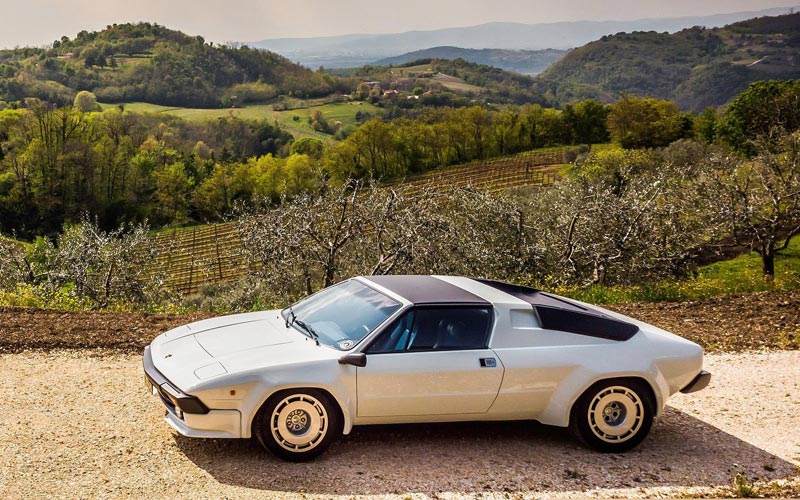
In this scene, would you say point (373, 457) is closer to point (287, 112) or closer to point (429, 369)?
point (429, 369)

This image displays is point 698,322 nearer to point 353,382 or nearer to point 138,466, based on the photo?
point 353,382

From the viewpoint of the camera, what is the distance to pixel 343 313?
22.7ft

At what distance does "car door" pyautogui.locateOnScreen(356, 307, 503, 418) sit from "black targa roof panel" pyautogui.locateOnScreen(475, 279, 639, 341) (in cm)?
67

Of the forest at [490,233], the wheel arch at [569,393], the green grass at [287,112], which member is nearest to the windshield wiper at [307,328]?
the wheel arch at [569,393]

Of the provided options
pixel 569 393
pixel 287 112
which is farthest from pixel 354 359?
pixel 287 112

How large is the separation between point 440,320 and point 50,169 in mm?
Answer: 84276

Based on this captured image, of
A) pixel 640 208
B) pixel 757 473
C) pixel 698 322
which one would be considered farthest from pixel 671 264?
pixel 757 473

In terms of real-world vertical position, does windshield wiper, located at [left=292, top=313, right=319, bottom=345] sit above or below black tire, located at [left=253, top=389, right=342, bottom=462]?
above

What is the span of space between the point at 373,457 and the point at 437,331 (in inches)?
50.6

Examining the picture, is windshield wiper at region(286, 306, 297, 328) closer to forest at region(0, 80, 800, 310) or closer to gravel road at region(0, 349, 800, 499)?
gravel road at region(0, 349, 800, 499)

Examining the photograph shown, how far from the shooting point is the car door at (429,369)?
6184 millimetres

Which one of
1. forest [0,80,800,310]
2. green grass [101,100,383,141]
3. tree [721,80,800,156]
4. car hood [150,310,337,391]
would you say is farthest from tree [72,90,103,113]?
car hood [150,310,337,391]

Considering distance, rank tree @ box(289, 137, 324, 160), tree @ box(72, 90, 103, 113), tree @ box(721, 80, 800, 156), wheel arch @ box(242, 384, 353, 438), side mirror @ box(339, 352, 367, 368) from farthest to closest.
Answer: tree @ box(72, 90, 103, 113) → tree @ box(289, 137, 324, 160) → tree @ box(721, 80, 800, 156) → side mirror @ box(339, 352, 367, 368) → wheel arch @ box(242, 384, 353, 438)

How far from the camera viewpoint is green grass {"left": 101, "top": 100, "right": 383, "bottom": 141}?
158 m
